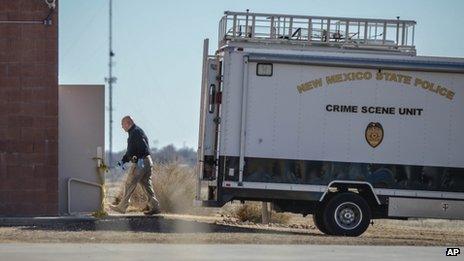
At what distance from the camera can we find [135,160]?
1778 centimetres

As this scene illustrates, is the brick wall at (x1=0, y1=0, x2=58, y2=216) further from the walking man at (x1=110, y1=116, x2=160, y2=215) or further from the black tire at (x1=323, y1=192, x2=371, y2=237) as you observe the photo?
the black tire at (x1=323, y1=192, x2=371, y2=237)

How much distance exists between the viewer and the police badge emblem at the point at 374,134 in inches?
675

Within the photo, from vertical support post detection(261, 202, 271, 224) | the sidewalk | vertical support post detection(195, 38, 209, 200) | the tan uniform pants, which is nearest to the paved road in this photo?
the sidewalk

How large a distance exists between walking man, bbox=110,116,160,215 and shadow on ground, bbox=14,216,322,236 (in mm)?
415

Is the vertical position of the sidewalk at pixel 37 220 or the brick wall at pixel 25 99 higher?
the brick wall at pixel 25 99

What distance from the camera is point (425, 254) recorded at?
14.1 metres

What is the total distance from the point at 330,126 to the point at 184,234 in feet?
11.2

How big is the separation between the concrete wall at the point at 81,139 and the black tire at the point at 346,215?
4677 mm

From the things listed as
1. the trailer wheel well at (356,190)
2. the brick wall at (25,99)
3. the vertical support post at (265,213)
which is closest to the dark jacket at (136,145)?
the brick wall at (25,99)

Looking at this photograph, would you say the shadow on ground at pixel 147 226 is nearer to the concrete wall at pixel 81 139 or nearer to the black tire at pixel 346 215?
the black tire at pixel 346 215

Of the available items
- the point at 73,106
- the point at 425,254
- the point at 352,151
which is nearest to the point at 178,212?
the point at 73,106

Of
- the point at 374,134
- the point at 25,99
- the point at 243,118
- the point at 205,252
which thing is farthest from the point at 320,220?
the point at 25,99

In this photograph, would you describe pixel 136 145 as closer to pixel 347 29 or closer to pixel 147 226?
pixel 147 226

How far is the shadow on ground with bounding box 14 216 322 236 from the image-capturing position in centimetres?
1667
